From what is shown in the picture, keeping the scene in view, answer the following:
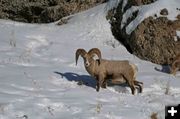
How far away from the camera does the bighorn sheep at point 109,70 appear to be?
13383 mm

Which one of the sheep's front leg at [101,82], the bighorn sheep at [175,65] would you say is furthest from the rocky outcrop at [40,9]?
the sheep's front leg at [101,82]

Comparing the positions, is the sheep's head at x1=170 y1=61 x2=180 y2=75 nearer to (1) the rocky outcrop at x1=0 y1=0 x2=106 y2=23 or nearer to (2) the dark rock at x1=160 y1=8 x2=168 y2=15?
(2) the dark rock at x1=160 y1=8 x2=168 y2=15

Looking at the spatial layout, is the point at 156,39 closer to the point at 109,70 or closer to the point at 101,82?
the point at 109,70

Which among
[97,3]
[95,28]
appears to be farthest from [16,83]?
[97,3]

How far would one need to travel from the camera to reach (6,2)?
71.3ft

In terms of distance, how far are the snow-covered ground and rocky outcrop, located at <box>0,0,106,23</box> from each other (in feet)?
2.74

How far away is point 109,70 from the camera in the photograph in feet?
44.3

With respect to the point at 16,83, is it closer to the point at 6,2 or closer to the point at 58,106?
the point at 58,106

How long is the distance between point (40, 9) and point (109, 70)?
348 inches

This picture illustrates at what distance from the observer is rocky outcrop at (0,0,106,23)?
20.9m

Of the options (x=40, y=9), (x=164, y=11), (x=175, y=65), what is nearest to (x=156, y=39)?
(x=164, y=11)

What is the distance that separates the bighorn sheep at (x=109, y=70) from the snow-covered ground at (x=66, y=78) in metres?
0.25

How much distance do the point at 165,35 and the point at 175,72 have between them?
1617 mm

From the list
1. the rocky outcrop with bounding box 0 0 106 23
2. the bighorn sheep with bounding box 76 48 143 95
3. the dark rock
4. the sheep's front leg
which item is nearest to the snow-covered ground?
the sheep's front leg
